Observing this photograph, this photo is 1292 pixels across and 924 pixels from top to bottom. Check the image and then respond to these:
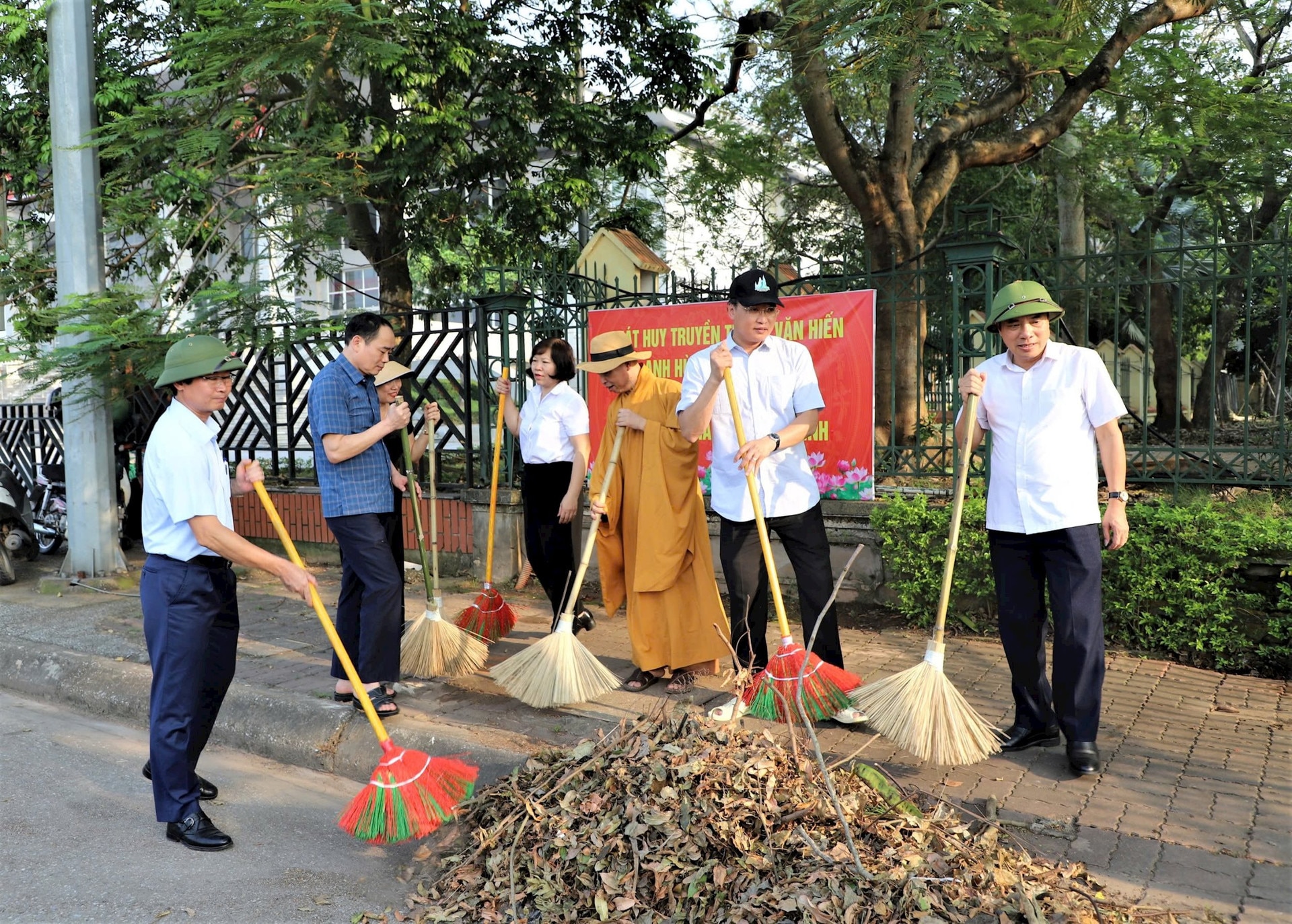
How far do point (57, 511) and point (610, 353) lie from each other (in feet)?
22.5

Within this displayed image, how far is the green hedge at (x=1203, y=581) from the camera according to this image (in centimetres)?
505

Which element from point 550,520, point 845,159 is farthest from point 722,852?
point 845,159

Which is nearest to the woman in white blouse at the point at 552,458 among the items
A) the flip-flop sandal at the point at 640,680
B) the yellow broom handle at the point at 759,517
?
the flip-flop sandal at the point at 640,680

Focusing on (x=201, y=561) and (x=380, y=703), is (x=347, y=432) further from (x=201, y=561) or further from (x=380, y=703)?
(x=380, y=703)

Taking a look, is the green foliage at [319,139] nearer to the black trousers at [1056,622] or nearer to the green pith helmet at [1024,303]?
the green pith helmet at [1024,303]

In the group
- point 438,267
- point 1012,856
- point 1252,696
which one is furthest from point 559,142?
point 1012,856

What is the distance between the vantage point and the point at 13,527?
8836mm

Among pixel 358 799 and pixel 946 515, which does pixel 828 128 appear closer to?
pixel 946 515

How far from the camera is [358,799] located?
11.3ft

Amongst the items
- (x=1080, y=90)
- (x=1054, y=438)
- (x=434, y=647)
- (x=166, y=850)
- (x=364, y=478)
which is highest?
(x=1080, y=90)

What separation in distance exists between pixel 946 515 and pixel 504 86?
19.7 feet

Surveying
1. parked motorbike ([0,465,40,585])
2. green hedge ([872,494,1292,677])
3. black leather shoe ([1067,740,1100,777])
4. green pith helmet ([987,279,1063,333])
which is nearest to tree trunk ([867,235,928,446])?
green hedge ([872,494,1292,677])

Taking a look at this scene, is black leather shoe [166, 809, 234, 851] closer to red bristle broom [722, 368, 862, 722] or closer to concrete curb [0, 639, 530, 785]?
concrete curb [0, 639, 530, 785]

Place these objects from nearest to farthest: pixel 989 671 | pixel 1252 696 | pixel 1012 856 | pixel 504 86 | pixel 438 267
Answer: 1. pixel 1012 856
2. pixel 1252 696
3. pixel 989 671
4. pixel 504 86
5. pixel 438 267
